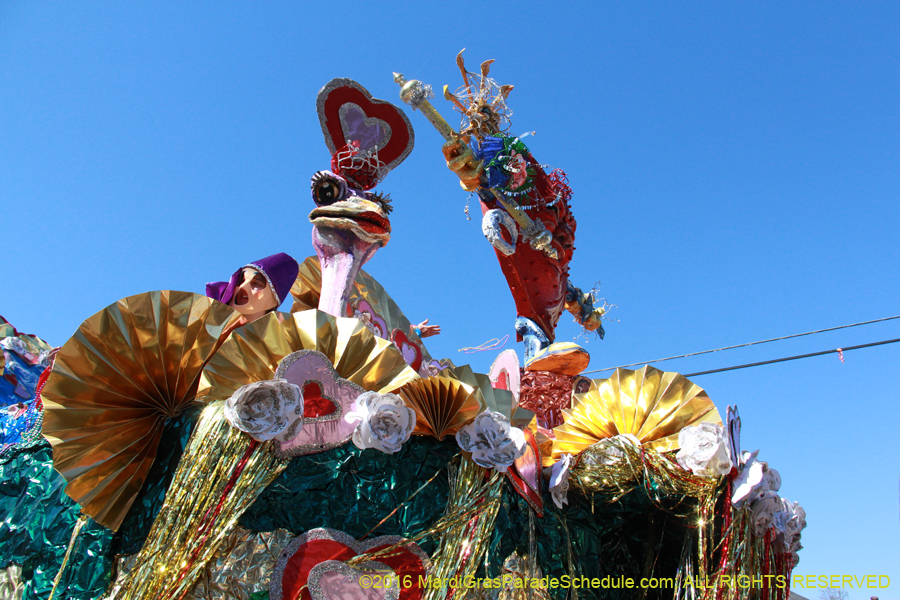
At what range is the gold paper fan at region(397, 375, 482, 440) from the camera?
2479mm

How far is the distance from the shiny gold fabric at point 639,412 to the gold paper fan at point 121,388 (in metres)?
1.64

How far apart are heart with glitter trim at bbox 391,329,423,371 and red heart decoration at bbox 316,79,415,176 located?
1155 mm

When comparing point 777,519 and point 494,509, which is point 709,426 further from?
point 494,509

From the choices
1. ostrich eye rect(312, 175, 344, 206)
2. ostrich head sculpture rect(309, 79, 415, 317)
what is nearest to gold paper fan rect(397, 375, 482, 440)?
ostrich head sculpture rect(309, 79, 415, 317)

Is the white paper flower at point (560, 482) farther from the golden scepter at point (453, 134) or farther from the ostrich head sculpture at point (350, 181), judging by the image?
the golden scepter at point (453, 134)

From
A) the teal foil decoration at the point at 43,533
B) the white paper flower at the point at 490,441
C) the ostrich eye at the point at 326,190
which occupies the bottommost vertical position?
the teal foil decoration at the point at 43,533

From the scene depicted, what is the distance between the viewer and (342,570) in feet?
7.74

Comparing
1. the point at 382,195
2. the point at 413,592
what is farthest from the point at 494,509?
the point at 382,195

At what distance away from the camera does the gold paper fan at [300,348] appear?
2.32 meters

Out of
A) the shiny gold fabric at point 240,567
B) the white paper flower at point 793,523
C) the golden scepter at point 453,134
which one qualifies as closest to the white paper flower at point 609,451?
the white paper flower at point 793,523

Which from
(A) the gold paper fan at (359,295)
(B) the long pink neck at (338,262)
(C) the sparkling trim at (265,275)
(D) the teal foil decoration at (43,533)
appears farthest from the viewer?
(A) the gold paper fan at (359,295)

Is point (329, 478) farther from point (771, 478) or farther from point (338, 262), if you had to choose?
point (771, 478)

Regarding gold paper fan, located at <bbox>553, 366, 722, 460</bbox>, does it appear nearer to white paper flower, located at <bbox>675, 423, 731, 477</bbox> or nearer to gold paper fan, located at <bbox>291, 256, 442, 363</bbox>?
white paper flower, located at <bbox>675, 423, 731, 477</bbox>

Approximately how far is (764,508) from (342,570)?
A: 178 cm
